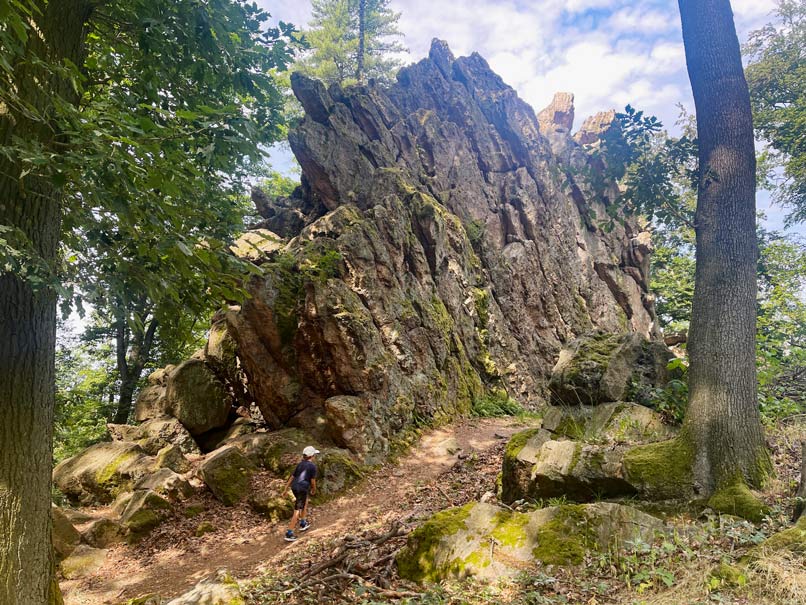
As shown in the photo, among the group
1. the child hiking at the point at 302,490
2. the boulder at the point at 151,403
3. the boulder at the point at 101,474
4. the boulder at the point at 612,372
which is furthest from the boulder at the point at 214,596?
the boulder at the point at 151,403

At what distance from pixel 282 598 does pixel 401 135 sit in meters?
20.8

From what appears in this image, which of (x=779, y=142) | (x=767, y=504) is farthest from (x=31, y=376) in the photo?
(x=779, y=142)

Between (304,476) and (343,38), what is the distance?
2785cm

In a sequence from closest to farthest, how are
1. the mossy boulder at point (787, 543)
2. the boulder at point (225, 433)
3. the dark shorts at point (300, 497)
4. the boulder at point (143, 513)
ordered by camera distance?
the mossy boulder at point (787, 543) < the dark shorts at point (300, 497) < the boulder at point (143, 513) < the boulder at point (225, 433)

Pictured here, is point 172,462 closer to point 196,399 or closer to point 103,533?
point 103,533

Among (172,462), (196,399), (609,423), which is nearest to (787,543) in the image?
(609,423)

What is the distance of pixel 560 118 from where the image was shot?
3869 centimetres

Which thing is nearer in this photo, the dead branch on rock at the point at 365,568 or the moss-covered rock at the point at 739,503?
the moss-covered rock at the point at 739,503

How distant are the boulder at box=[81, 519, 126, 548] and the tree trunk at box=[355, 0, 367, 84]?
25.7m

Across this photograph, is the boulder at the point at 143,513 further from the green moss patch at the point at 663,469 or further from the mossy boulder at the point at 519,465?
the green moss patch at the point at 663,469

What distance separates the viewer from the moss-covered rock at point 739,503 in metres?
4.24

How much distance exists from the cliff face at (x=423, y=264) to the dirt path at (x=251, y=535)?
5.48ft

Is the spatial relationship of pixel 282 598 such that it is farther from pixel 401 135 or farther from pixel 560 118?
pixel 560 118

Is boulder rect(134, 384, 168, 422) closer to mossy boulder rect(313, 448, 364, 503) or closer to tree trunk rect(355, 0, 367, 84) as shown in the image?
mossy boulder rect(313, 448, 364, 503)
